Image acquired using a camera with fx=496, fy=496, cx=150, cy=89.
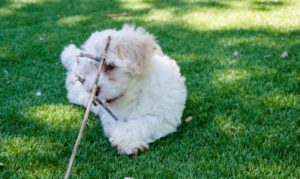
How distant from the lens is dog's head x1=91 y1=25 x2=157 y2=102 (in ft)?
12.1

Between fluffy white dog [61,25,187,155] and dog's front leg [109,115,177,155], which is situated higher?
fluffy white dog [61,25,187,155]

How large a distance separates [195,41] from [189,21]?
1.17 meters

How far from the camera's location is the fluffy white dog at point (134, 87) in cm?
373

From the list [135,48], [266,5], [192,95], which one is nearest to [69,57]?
[192,95]

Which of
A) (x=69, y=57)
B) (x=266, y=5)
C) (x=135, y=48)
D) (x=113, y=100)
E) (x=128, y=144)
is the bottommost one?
(x=266, y=5)

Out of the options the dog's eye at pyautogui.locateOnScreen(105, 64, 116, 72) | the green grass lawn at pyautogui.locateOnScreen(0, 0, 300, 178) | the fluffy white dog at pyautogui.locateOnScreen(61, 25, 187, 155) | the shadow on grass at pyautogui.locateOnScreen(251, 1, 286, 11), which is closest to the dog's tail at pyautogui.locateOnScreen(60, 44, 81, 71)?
the green grass lawn at pyautogui.locateOnScreen(0, 0, 300, 178)

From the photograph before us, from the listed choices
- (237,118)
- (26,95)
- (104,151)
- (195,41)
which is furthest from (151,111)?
(195,41)

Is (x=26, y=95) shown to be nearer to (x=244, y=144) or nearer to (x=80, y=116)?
(x=80, y=116)

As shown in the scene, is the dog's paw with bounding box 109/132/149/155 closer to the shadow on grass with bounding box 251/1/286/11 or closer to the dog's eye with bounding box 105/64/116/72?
the dog's eye with bounding box 105/64/116/72

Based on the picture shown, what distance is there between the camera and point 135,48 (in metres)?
3.82

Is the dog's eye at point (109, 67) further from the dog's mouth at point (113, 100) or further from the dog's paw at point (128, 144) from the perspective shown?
the dog's paw at point (128, 144)

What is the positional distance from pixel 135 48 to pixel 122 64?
189 mm

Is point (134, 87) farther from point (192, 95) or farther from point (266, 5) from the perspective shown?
point (266, 5)

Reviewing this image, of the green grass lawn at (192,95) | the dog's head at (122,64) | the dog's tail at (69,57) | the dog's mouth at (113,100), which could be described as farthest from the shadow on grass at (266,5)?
the dog's mouth at (113,100)
